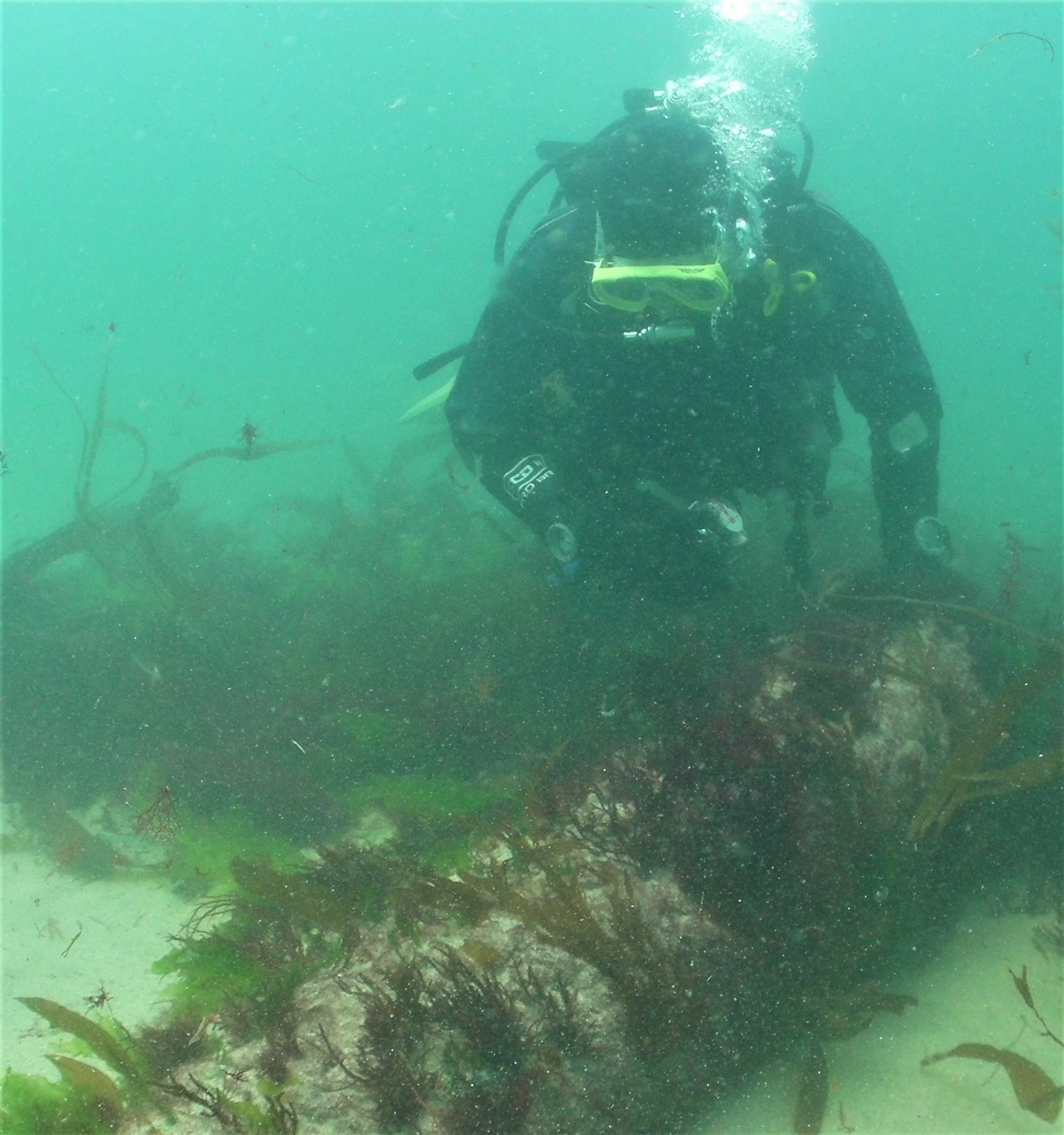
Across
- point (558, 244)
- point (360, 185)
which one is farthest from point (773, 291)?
point (360, 185)

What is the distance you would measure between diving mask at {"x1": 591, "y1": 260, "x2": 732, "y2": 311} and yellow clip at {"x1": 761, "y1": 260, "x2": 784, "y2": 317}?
28 cm

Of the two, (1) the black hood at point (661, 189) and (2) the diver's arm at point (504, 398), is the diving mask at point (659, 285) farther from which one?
(2) the diver's arm at point (504, 398)

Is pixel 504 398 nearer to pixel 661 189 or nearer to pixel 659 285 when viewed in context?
pixel 659 285

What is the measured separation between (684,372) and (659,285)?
25.6 inches

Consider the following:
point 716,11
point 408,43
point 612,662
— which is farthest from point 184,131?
point 612,662

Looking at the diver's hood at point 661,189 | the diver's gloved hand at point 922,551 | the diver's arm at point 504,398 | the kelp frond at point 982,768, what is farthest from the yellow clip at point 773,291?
the kelp frond at point 982,768

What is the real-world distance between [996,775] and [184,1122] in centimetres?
297

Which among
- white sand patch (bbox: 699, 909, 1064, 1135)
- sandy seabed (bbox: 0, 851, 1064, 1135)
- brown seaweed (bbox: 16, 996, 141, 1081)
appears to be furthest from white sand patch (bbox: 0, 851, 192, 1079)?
white sand patch (bbox: 699, 909, 1064, 1135)

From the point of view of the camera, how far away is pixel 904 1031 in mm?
2475

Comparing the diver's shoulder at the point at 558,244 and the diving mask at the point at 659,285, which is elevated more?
the diver's shoulder at the point at 558,244

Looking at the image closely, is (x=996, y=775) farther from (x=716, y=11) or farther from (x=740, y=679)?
(x=716, y=11)

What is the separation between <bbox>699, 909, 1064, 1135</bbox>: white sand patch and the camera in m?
2.25

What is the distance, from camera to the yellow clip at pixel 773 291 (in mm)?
4176

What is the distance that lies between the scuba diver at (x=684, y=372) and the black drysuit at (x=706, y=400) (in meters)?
0.01
